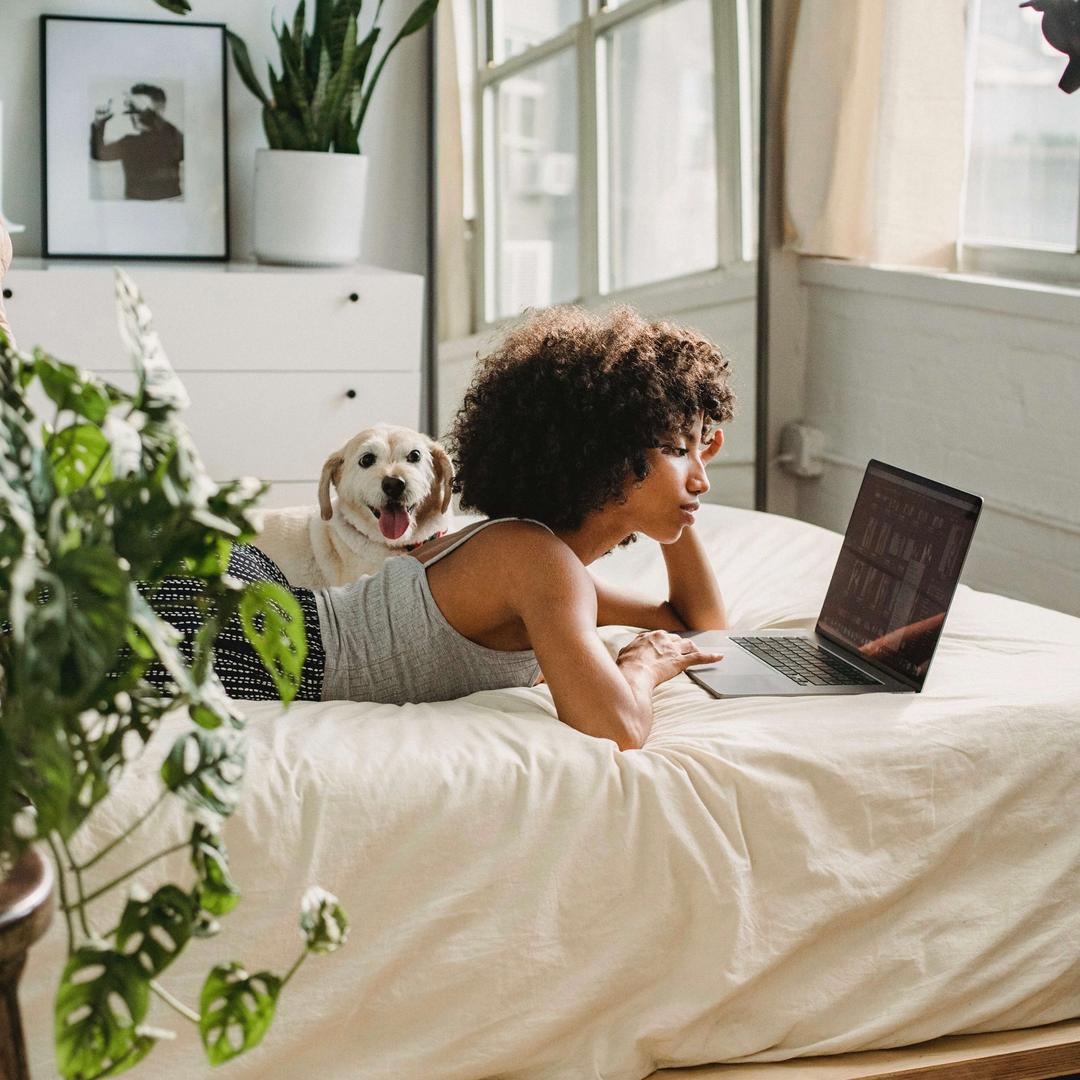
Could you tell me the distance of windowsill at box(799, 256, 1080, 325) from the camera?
Answer: 2838 millimetres

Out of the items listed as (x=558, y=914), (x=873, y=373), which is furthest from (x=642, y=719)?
(x=873, y=373)

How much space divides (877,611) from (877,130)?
1.92 meters

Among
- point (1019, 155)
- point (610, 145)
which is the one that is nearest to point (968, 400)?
point (1019, 155)

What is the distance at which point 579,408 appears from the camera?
176cm

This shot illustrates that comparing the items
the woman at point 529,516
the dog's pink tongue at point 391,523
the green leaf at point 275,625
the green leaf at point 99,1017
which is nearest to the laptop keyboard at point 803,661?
the woman at point 529,516

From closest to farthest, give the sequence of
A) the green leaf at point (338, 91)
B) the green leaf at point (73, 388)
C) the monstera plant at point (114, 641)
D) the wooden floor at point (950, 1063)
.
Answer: the monstera plant at point (114, 641) < the green leaf at point (73, 388) < the wooden floor at point (950, 1063) < the green leaf at point (338, 91)

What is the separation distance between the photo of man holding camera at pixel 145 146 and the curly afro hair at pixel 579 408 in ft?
6.85

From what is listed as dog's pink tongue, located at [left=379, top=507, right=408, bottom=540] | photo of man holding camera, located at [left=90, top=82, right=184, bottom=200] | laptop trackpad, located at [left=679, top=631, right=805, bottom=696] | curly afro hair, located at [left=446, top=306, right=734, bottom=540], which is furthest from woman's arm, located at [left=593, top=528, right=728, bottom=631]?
photo of man holding camera, located at [left=90, top=82, right=184, bottom=200]

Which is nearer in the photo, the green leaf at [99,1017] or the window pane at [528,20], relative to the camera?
the green leaf at [99,1017]

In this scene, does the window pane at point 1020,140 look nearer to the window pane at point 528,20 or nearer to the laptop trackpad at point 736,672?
the window pane at point 528,20

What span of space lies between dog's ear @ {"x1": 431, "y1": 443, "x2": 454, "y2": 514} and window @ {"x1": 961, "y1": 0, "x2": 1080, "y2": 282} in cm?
141

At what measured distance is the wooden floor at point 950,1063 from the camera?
1.44m

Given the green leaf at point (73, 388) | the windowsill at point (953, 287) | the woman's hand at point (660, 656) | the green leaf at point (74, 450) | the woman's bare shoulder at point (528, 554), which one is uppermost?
the windowsill at point (953, 287)

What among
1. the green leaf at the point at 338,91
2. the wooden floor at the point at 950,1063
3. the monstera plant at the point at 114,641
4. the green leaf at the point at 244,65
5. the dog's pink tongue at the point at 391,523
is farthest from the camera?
the green leaf at the point at 244,65
